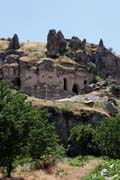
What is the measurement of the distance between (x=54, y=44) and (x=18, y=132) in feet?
166

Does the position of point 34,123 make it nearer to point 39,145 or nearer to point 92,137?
point 39,145

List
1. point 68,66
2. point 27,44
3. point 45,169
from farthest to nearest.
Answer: point 27,44 < point 68,66 < point 45,169

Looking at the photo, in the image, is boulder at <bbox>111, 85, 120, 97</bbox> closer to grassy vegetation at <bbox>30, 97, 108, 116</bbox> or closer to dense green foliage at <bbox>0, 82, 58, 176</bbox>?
grassy vegetation at <bbox>30, 97, 108, 116</bbox>

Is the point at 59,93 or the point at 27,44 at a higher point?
the point at 27,44

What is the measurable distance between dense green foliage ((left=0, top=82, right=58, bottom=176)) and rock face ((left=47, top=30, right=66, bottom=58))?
4594 cm

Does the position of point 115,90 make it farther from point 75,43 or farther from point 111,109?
point 75,43

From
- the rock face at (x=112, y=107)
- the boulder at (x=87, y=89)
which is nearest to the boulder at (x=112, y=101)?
the rock face at (x=112, y=107)

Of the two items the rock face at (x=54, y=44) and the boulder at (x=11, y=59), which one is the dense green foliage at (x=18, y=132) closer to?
the boulder at (x=11, y=59)

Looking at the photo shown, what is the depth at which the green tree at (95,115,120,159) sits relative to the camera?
42062 mm

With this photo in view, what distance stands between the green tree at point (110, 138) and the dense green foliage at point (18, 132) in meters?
9.27

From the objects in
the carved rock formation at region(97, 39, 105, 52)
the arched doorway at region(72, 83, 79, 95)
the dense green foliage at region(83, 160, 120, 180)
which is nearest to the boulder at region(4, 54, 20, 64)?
the arched doorway at region(72, 83, 79, 95)

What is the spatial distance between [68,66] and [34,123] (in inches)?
1775

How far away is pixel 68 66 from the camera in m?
76.5

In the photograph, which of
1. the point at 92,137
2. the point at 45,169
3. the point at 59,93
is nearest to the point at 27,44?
the point at 59,93
